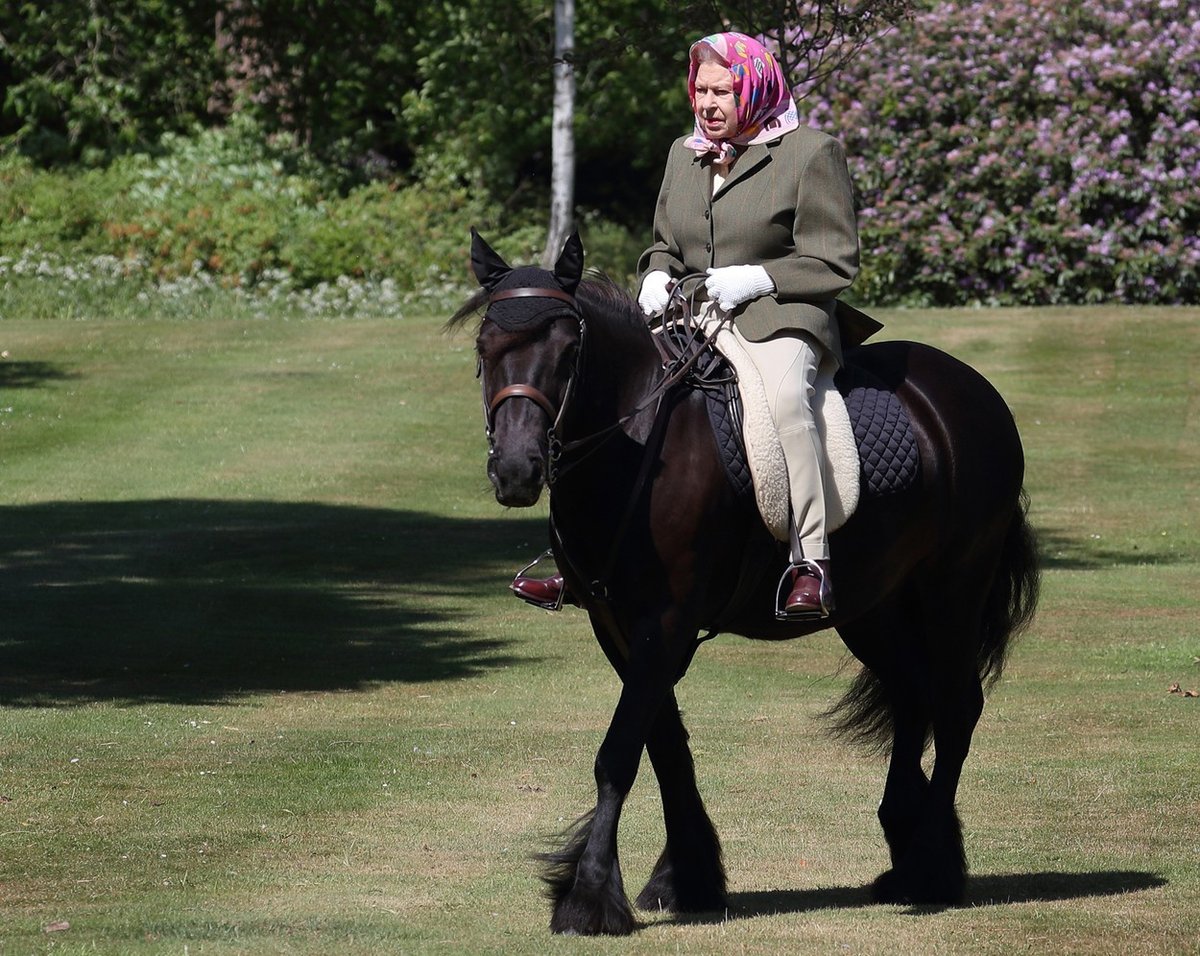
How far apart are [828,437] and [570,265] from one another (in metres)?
1.17

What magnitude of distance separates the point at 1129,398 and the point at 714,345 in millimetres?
18050

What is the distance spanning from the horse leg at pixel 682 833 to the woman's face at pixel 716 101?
6.10ft

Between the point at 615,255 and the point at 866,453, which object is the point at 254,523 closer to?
the point at 866,453

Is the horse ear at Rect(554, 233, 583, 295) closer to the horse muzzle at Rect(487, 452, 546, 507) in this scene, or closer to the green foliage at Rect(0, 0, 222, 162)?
the horse muzzle at Rect(487, 452, 546, 507)

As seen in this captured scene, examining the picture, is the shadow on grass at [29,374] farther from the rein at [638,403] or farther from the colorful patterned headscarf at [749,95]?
the rein at [638,403]

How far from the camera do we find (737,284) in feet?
21.3

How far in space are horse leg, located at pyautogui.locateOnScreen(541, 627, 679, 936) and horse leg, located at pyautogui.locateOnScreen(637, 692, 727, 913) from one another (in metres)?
0.40

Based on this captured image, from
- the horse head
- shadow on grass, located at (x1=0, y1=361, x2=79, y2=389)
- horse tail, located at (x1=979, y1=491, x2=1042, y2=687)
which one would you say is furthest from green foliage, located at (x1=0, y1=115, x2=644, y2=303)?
the horse head

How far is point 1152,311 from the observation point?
26.8 meters

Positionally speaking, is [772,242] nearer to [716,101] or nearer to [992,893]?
[716,101]

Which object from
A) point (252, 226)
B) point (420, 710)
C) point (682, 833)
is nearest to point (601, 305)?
point (682, 833)

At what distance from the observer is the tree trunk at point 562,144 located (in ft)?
97.0

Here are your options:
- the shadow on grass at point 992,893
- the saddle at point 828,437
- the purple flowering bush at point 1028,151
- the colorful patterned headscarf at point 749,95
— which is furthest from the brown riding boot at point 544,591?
the purple flowering bush at point 1028,151

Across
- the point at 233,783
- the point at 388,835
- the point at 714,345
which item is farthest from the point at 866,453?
the point at 233,783
